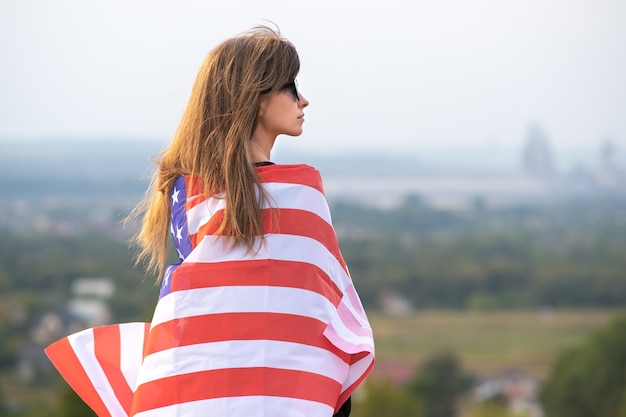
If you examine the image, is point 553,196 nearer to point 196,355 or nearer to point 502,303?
point 502,303

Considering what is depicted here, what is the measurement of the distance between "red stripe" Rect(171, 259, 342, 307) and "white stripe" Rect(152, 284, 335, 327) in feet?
0.05

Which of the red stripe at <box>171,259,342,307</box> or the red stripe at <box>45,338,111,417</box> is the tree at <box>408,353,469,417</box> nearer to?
the red stripe at <box>45,338,111,417</box>

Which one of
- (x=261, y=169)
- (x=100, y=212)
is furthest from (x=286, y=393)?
(x=100, y=212)

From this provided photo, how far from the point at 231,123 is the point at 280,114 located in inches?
5.8

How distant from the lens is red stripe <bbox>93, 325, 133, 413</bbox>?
3.51 m

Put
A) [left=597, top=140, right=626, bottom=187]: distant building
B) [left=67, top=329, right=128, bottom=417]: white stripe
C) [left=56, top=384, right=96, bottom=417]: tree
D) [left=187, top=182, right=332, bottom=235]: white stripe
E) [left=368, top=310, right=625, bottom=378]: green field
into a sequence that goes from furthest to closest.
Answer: [left=597, top=140, right=626, bottom=187]: distant building, [left=368, top=310, right=625, bottom=378]: green field, [left=56, top=384, right=96, bottom=417]: tree, [left=67, top=329, right=128, bottom=417]: white stripe, [left=187, top=182, right=332, bottom=235]: white stripe

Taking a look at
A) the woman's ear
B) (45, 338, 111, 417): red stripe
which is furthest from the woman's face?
(45, 338, 111, 417): red stripe

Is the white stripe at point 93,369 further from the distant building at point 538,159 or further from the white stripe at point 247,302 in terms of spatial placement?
the distant building at point 538,159

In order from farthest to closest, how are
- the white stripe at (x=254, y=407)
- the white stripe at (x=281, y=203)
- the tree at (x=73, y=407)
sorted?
the tree at (x=73, y=407), the white stripe at (x=281, y=203), the white stripe at (x=254, y=407)

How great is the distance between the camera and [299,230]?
10.7 ft

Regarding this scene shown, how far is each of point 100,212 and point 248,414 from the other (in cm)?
13899

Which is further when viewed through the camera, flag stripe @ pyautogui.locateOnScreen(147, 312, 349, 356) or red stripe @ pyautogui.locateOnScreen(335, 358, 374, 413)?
red stripe @ pyautogui.locateOnScreen(335, 358, 374, 413)

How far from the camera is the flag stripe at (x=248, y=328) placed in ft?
10.5

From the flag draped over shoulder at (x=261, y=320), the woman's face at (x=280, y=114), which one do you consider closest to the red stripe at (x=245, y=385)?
the flag draped over shoulder at (x=261, y=320)
